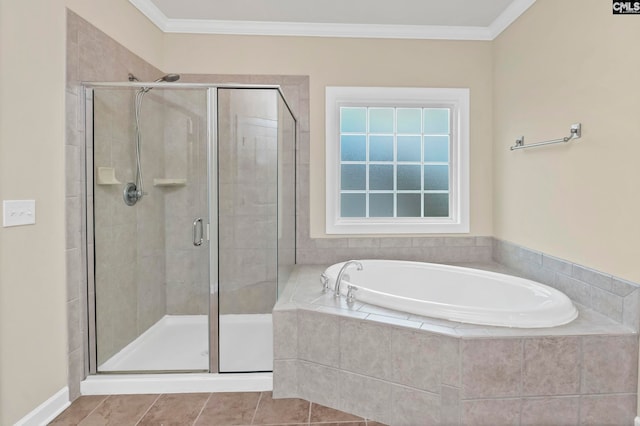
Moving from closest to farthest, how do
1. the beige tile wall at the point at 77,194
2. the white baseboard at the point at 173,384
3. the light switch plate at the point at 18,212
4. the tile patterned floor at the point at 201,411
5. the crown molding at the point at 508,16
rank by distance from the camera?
the light switch plate at the point at 18,212
the tile patterned floor at the point at 201,411
the beige tile wall at the point at 77,194
the white baseboard at the point at 173,384
the crown molding at the point at 508,16

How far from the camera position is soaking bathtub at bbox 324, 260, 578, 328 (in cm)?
190

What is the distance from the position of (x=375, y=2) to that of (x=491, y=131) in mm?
1453

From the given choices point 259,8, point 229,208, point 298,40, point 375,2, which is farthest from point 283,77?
point 229,208

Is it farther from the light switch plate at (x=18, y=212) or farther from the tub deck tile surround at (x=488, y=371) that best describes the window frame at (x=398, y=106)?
the light switch plate at (x=18, y=212)

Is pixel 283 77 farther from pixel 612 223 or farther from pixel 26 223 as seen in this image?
→ pixel 612 223

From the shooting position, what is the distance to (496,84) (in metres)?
3.26

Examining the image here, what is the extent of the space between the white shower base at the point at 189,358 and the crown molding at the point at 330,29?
2.28 meters

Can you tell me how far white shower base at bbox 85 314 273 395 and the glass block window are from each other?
55.8 inches

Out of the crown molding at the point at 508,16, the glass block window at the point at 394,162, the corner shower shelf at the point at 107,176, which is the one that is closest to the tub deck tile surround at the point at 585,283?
the glass block window at the point at 394,162

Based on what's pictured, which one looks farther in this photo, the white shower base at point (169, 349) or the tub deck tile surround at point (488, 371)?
the white shower base at point (169, 349)

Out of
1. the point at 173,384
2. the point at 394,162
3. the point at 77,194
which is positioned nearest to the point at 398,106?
the point at 394,162

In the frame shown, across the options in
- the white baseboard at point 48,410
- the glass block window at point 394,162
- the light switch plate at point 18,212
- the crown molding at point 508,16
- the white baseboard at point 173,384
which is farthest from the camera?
the glass block window at point 394,162

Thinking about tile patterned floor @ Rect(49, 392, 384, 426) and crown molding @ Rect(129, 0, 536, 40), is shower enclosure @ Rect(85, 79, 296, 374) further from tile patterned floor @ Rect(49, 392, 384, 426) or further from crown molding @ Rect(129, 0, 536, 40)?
crown molding @ Rect(129, 0, 536, 40)

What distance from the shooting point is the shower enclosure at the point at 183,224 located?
2330mm
